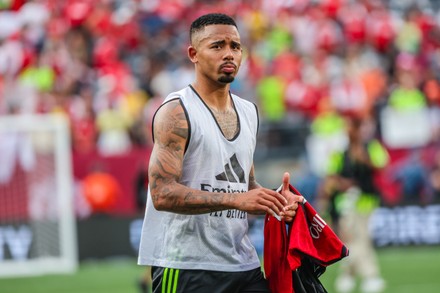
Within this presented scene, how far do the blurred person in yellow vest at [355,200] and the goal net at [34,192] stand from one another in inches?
146

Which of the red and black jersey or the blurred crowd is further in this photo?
the blurred crowd

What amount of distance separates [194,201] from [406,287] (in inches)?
335

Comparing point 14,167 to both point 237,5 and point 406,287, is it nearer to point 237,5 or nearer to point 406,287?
point 406,287

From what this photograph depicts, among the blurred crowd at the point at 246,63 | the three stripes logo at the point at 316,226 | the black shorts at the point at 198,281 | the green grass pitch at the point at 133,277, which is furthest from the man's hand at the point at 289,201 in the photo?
the blurred crowd at the point at 246,63

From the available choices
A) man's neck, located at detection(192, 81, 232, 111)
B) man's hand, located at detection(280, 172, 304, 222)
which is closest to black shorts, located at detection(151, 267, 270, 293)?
man's hand, located at detection(280, 172, 304, 222)

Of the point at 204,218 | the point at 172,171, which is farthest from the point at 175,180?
the point at 204,218

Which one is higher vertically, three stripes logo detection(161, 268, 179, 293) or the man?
the man

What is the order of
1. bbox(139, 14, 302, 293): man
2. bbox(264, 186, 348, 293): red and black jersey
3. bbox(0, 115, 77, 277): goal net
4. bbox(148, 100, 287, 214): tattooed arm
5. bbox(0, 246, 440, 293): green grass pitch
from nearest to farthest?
bbox(148, 100, 287, 214): tattooed arm < bbox(139, 14, 302, 293): man < bbox(264, 186, 348, 293): red and black jersey < bbox(0, 246, 440, 293): green grass pitch < bbox(0, 115, 77, 277): goal net

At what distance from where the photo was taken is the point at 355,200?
13773 mm

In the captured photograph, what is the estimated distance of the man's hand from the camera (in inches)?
229

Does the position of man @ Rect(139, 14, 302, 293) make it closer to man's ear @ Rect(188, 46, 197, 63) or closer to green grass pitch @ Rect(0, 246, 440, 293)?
man's ear @ Rect(188, 46, 197, 63)

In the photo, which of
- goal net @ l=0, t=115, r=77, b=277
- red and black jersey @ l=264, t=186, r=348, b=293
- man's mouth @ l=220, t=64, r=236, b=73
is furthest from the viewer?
goal net @ l=0, t=115, r=77, b=277

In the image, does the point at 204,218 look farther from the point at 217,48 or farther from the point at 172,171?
the point at 217,48

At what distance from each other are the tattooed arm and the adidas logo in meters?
0.25
